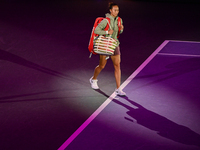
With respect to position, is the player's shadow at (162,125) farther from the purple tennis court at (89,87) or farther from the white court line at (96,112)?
the white court line at (96,112)

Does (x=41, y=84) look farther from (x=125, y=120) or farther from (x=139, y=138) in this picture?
Answer: (x=139, y=138)

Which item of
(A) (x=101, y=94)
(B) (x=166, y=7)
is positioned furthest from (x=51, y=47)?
(B) (x=166, y=7)

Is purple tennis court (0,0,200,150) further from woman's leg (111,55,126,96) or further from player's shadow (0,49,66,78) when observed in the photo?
woman's leg (111,55,126,96)

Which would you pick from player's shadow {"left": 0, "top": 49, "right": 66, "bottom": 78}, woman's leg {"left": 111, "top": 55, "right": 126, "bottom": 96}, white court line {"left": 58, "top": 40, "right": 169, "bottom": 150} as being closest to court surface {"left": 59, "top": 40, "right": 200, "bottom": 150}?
white court line {"left": 58, "top": 40, "right": 169, "bottom": 150}

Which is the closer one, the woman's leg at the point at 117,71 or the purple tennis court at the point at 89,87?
the purple tennis court at the point at 89,87

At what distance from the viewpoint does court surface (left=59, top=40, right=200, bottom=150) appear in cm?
625

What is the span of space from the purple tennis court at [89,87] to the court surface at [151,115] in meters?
0.02

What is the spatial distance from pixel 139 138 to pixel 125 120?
0.75 meters

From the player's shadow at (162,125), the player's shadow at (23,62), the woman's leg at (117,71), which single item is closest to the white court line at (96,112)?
the woman's leg at (117,71)

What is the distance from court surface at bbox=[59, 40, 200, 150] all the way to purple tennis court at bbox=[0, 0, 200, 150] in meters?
0.02

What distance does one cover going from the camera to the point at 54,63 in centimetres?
1031

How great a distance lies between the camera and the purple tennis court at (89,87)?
21.1ft

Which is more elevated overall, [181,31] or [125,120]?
[181,31]

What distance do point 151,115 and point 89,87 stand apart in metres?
2.03
